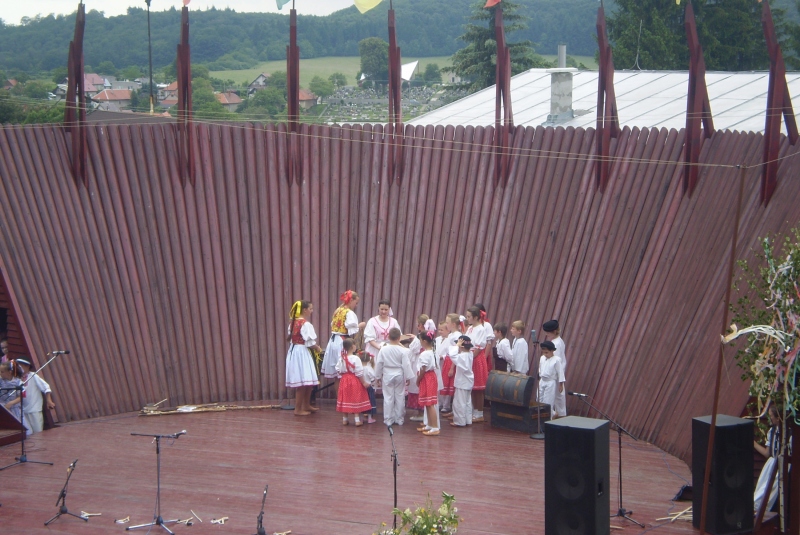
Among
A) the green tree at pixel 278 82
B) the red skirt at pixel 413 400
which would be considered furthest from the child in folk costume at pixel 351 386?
the green tree at pixel 278 82

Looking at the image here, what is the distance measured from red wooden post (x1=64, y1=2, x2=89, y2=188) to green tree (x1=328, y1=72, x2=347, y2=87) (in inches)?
1033

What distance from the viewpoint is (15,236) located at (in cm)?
1120

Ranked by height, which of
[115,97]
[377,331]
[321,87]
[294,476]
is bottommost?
[294,476]

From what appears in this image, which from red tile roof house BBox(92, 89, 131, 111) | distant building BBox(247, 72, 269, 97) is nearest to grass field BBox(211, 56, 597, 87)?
distant building BBox(247, 72, 269, 97)

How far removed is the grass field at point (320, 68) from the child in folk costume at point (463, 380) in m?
→ 31.5

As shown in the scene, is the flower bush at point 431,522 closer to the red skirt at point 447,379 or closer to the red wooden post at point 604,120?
the red skirt at point 447,379

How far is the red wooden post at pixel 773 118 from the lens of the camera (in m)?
9.24

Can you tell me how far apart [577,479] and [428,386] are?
3.51 meters

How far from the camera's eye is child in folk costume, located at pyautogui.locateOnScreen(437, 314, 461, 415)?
10898 mm

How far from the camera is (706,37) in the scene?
3180 cm

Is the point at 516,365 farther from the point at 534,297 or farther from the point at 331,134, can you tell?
the point at 331,134

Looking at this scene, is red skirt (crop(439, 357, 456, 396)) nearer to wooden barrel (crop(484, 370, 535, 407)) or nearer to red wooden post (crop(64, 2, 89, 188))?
wooden barrel (crop(484, 370, 535, 407))

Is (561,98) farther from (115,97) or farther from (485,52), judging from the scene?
(115,97)

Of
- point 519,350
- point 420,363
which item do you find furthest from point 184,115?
point 519,350
